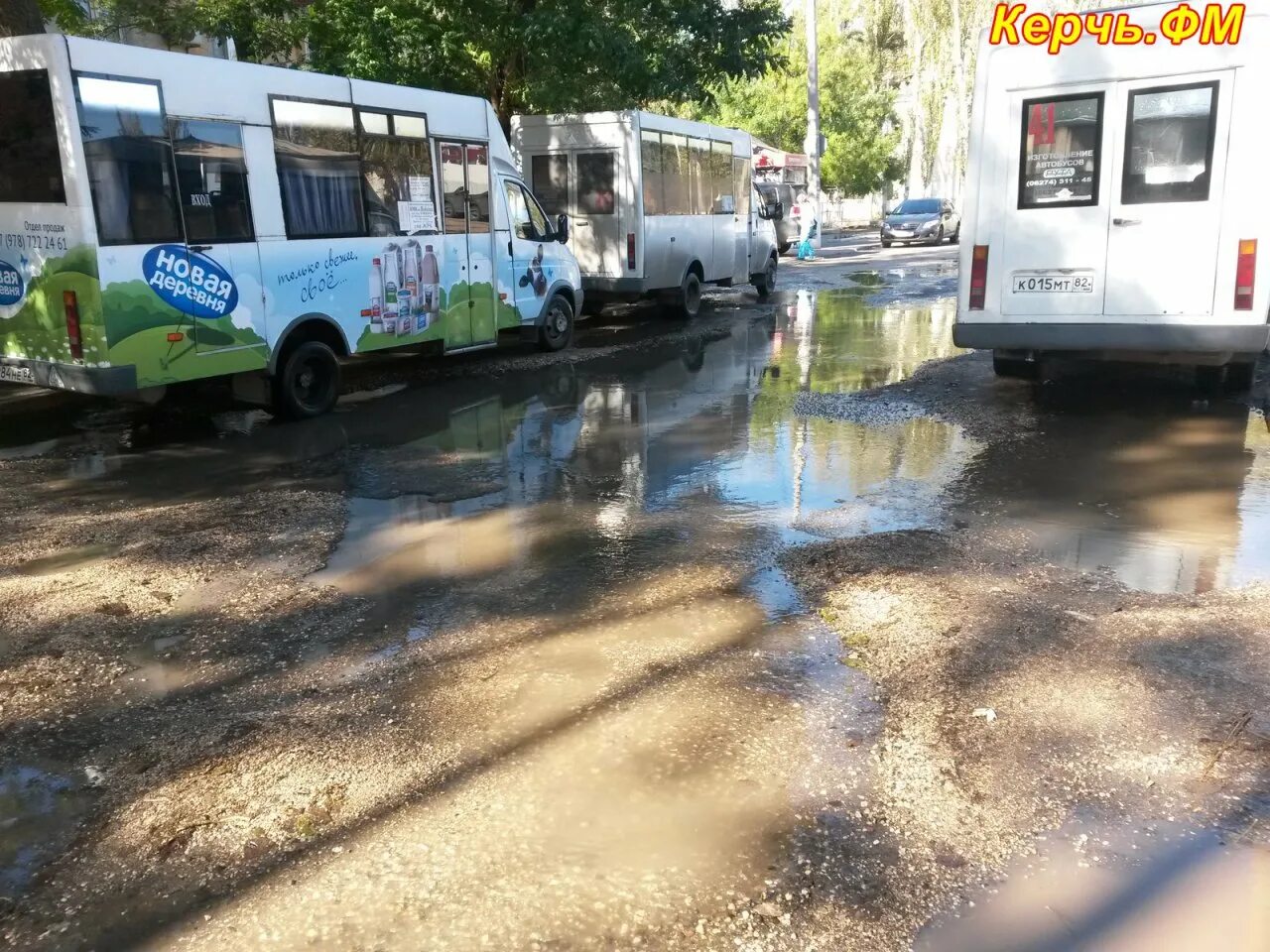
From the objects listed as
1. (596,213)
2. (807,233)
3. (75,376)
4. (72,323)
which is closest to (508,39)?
(596,213)

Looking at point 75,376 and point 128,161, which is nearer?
point 128,161

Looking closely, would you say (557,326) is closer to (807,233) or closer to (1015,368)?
(1015,368)

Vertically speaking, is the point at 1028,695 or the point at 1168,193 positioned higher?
the point at 1168,193

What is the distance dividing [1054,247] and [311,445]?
6.30 metres

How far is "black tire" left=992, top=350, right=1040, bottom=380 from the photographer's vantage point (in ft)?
34.1

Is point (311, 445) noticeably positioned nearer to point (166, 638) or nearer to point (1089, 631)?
point (166, 638)

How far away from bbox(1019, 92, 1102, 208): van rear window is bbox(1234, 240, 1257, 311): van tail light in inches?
46.6

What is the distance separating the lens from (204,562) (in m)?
5.77

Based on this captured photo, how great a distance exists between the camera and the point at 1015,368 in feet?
34.3

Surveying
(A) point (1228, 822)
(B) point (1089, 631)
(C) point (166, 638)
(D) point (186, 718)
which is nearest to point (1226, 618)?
(B) point (1089, 631)

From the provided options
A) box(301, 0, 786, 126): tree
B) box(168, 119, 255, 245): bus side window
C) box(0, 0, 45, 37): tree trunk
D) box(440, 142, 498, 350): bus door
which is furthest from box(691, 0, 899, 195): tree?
box(168, 119, 255, 245): bus side window

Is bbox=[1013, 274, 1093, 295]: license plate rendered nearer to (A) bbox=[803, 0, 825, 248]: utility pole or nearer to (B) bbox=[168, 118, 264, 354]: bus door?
(B) bbox=[168, 118, 264, 354]: bus door

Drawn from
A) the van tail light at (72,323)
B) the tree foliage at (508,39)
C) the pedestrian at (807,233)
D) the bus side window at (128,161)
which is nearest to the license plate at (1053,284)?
the bus side window at (128,161)

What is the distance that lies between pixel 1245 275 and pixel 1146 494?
251 cm
